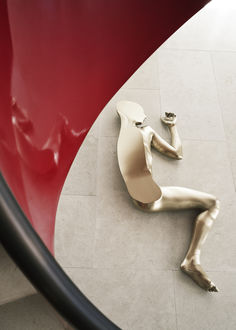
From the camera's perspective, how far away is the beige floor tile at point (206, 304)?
1.28 m

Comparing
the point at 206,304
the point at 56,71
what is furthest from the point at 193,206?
the point at 56,71

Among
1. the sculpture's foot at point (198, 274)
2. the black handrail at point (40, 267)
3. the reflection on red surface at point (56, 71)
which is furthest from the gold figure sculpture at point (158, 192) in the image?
the black handrail at point (40, 267)

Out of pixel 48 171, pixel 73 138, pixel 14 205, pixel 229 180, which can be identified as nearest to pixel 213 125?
pixel 229 180

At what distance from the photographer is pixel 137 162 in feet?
5.09

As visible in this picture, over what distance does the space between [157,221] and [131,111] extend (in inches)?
21.5

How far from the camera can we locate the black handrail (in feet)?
0.99

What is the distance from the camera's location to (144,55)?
3.10 feet

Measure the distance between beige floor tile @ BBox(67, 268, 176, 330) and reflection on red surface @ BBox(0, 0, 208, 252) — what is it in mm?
677

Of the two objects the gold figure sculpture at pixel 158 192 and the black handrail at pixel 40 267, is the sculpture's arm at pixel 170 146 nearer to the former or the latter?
the gold figure sculpture at pixel 158 192

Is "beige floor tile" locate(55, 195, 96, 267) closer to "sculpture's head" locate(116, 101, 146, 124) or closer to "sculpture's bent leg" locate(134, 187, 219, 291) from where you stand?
"sculpture's bent leg" locate(134, 187, 219, 291)

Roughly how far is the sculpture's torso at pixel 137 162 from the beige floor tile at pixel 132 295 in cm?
29

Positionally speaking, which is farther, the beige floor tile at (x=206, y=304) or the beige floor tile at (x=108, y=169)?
the beige floor tile at (x=108, y=169)

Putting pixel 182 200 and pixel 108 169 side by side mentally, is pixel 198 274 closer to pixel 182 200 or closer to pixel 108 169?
pixel 182 200

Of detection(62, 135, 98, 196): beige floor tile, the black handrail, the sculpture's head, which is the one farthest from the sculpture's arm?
the black handrail
